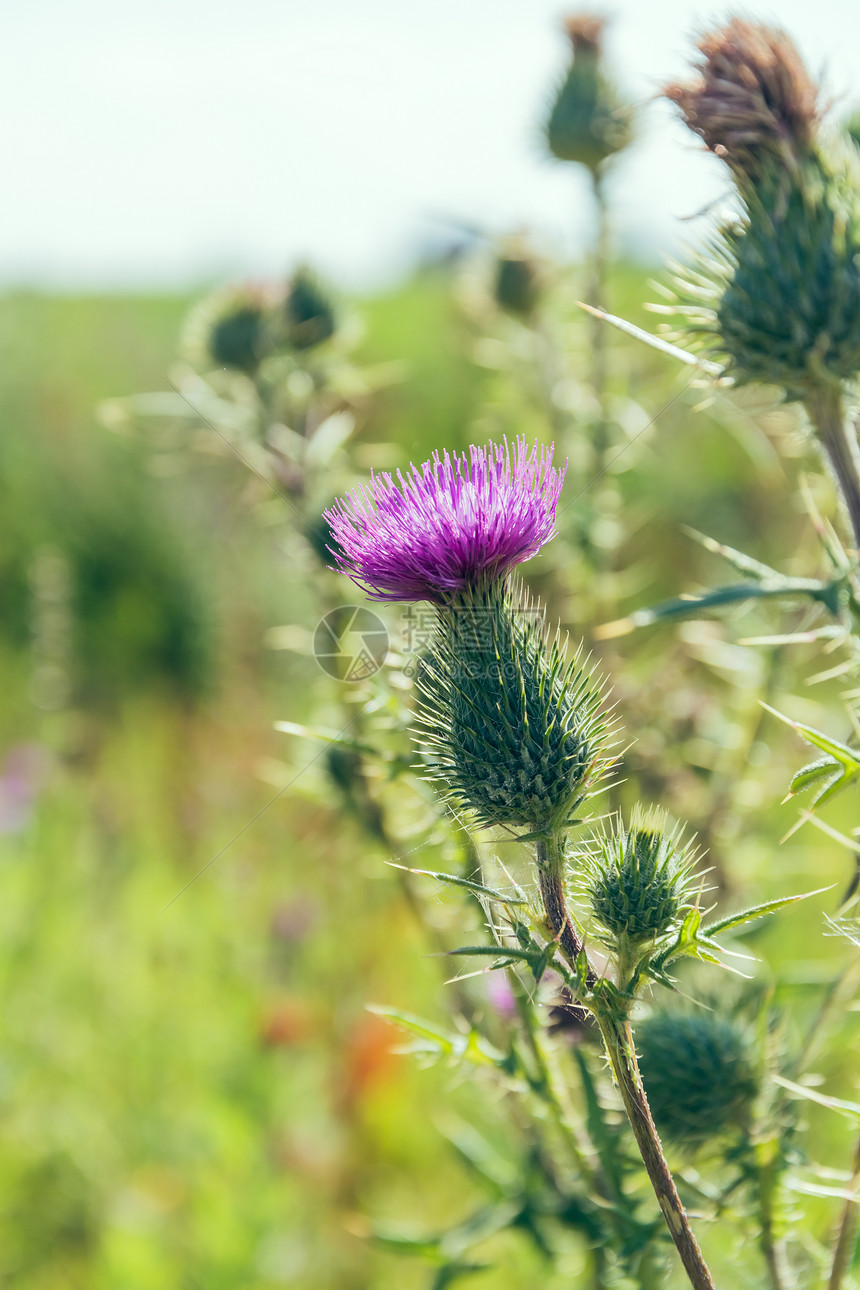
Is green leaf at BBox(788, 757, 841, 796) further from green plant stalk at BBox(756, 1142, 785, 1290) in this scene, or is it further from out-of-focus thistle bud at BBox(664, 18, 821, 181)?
out-of-focus thistle bud at BBox(664, 18, 821, 181)

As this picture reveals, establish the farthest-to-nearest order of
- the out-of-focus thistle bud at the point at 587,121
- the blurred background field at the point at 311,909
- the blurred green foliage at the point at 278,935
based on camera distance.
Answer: the out-of-focus thistle bud at the point at 587,121
the blurred green foliage at the point at 278,935
the blurred background field at the point at 311,909

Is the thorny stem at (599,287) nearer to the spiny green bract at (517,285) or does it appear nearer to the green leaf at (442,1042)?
the spiny green bract at (517,285)

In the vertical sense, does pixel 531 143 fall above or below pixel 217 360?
above

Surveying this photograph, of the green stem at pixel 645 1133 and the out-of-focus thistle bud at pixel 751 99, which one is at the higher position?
the out-of-focus thistle bud at pixel 751 99

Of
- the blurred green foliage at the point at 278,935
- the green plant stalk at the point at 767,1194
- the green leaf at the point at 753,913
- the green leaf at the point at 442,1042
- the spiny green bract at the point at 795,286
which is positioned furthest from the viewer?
the blurred green foliage at the point at 278,935

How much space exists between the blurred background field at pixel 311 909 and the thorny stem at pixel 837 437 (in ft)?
0.43

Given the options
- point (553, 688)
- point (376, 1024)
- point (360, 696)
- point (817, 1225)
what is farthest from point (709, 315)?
point (376, 1024)

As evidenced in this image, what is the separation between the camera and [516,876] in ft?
4.79

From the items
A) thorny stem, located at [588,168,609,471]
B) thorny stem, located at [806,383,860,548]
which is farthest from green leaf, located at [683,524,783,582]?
thorny stem, located at [588,168,609,471]

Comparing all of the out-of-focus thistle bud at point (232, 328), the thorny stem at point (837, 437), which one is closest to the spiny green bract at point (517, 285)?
the out-of-focus thistle bud at point (232, 328)

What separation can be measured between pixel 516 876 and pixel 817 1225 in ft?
6.19

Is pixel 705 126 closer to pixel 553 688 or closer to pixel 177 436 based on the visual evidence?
pixel 553 688

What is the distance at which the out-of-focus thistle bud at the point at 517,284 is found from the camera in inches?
151

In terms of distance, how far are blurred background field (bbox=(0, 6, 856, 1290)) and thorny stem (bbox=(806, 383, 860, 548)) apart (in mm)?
130
